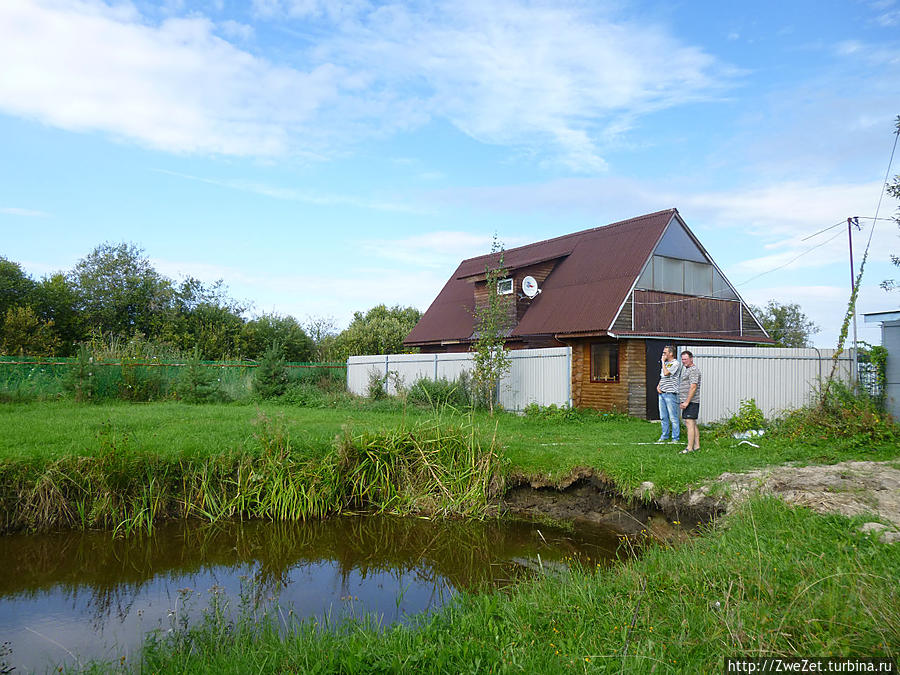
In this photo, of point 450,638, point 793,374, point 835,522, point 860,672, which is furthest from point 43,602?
point 793,374

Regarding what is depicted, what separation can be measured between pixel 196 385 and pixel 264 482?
10989 mm

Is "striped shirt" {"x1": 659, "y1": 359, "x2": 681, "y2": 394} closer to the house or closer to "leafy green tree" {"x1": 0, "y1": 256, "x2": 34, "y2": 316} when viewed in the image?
the house

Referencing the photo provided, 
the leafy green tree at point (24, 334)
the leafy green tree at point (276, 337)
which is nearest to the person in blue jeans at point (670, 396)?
the leafy green tree at point (276, 337)

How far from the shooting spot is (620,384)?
1557 cm

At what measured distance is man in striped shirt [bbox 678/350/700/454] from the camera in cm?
961

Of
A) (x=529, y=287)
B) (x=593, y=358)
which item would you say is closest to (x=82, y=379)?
(x=529, y=287)

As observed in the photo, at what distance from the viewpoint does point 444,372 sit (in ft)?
62.7

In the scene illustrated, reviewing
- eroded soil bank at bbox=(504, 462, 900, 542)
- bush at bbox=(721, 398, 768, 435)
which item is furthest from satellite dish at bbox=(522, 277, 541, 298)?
eroded soil bank at bbox=(504, 462, 900, 542)

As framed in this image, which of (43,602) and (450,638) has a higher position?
(450,638)

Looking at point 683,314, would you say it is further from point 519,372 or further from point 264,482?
point 264,482

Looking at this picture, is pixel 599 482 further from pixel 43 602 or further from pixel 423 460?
pixel 43 602

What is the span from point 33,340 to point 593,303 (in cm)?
2689

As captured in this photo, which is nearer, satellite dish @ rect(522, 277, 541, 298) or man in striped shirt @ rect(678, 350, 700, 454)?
man in striped shirt @ rect(678, 350, 700, 454)

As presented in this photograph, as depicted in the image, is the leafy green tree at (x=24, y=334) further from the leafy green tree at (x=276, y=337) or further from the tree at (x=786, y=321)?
the tree at (x=786, y=321)
